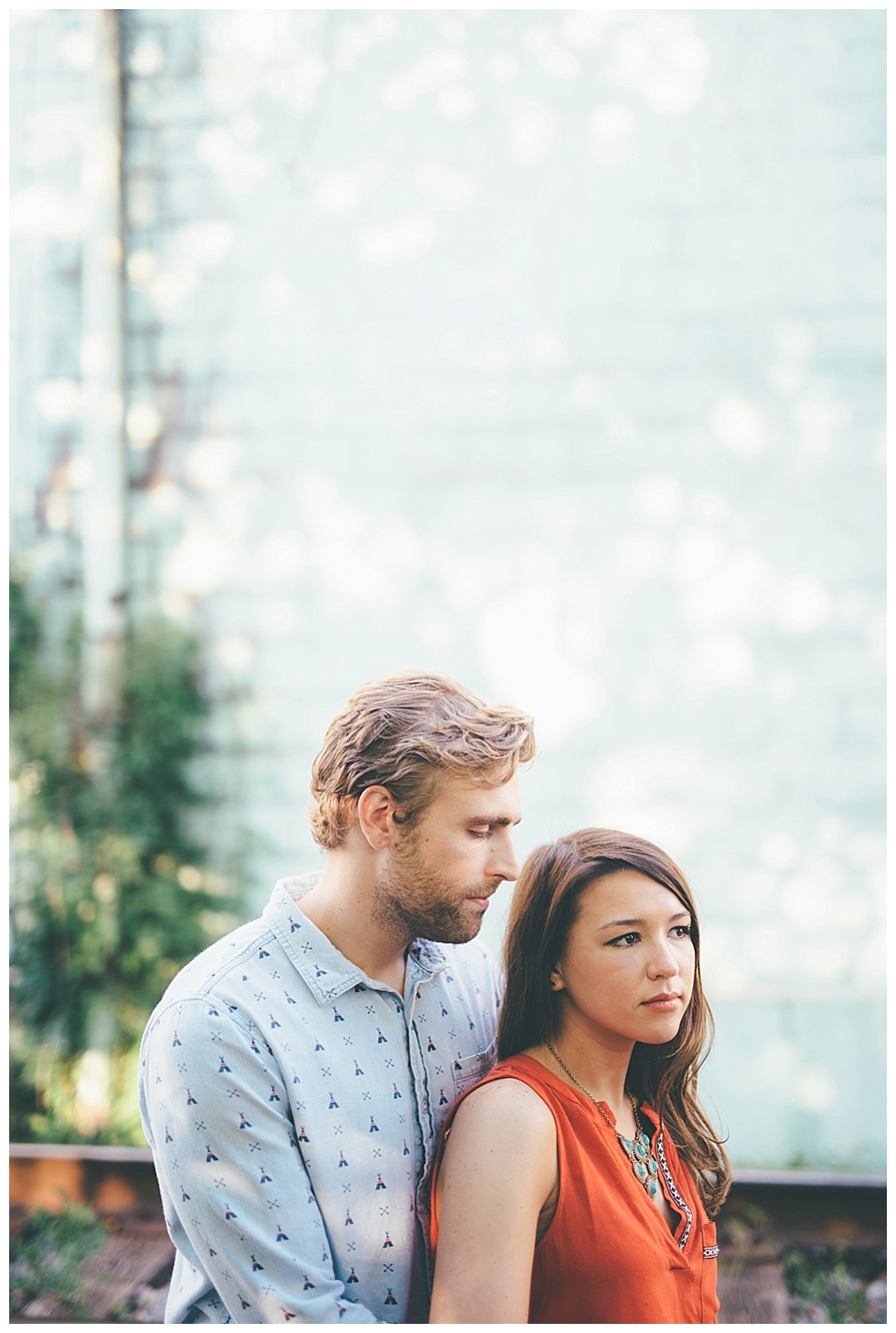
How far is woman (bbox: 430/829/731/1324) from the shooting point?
138cm

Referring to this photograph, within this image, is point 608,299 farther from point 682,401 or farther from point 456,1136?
point 456,1136

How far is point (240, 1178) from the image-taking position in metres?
1.42

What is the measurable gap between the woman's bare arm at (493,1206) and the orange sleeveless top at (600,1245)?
36 millimetres

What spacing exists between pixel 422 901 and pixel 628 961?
12.0 inches

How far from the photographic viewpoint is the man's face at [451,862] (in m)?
1.57

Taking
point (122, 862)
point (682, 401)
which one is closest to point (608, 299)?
point (682, 401)

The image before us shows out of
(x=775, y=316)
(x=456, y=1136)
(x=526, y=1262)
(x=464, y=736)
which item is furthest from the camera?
(x=775, y=316)

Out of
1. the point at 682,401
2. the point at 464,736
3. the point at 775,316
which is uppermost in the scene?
the point at 775,316

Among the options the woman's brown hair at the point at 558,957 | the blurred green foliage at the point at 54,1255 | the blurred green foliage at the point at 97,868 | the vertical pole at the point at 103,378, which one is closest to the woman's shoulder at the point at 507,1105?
the woman's brown hair at the point at 558,957

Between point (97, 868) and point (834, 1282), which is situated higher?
point (97, 868)

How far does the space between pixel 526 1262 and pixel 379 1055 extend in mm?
353

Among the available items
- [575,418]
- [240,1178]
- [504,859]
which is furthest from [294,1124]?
[575,418]

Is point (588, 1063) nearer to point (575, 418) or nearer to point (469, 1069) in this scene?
point (469, 1069)

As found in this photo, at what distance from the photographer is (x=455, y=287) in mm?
3932
